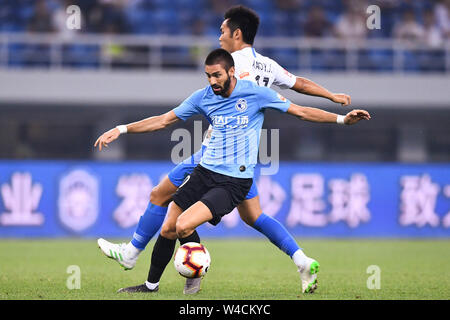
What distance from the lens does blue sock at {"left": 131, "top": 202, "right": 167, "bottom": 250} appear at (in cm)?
751

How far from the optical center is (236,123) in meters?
7.04

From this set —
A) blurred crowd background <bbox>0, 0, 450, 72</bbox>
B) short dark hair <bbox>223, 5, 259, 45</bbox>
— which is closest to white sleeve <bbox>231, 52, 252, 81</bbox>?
short dark hair <bbox>223, 5, 259, 45</bbox>

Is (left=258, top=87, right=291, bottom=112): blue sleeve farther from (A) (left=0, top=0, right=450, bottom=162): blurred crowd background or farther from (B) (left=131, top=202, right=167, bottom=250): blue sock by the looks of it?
(A) (left=0, top=0, right=450, bottom=162): blurred crowd background

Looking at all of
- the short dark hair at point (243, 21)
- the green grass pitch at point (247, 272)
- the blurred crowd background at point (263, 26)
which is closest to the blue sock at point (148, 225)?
the green grass pitch at point (247, 272)

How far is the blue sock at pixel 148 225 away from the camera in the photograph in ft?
24.6

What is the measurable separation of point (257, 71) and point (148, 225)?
5.61 feet

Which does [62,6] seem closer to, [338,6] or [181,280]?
[338,6]

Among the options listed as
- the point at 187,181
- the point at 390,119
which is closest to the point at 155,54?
the point at 390,119

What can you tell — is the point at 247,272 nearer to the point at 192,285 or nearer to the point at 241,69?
the point at 192,285

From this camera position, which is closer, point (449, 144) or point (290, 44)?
point (290, 44)

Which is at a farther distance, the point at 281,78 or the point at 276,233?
the point at 281,78

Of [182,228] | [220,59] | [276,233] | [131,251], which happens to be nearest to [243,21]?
[220,59]

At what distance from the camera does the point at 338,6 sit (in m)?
19.9
